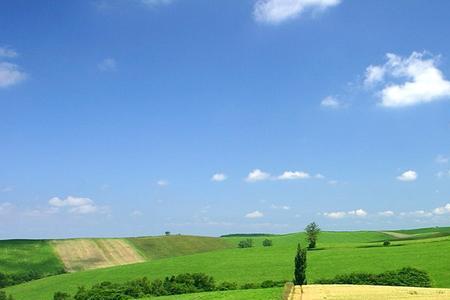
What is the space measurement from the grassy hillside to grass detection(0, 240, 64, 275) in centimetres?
2617

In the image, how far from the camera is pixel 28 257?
15400cm

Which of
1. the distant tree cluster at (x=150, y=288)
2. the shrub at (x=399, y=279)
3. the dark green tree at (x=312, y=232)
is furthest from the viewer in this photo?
the dark green tree at (x=312, y=232)

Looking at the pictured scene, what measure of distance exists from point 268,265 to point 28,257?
7710cm

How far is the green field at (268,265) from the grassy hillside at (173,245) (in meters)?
31.8

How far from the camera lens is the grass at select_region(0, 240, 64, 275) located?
14188cm

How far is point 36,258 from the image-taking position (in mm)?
153000

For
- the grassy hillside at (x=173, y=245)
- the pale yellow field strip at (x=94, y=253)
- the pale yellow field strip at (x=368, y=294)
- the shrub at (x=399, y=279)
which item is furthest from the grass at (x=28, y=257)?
the pale yellow field strip at (x=368, y=294)

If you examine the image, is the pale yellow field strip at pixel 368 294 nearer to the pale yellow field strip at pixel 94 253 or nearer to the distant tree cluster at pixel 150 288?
the distant tree cluster at pixel 150 288

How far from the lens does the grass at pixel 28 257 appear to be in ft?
465

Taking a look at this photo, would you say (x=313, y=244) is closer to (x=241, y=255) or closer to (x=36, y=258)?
(x=241, y=255)

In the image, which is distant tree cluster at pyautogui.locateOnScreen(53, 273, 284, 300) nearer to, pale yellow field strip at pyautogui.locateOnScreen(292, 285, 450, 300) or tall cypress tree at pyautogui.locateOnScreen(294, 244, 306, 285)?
tall cypress tree at pyautogui.locateOnScreen(294, 244, 306, 285)

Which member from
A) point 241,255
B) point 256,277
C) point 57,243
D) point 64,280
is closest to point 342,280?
point 256,277

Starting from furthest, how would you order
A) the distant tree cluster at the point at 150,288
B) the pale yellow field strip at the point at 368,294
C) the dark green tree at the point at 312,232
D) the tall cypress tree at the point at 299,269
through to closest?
the dark green tree at the point at 312,232 < the distant tree cluster at the point at 150,288 < the tall cypress tree at the point at 299,269 < the pale yellow field strip at the point at 368,294

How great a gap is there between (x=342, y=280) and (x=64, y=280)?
63.0 m
